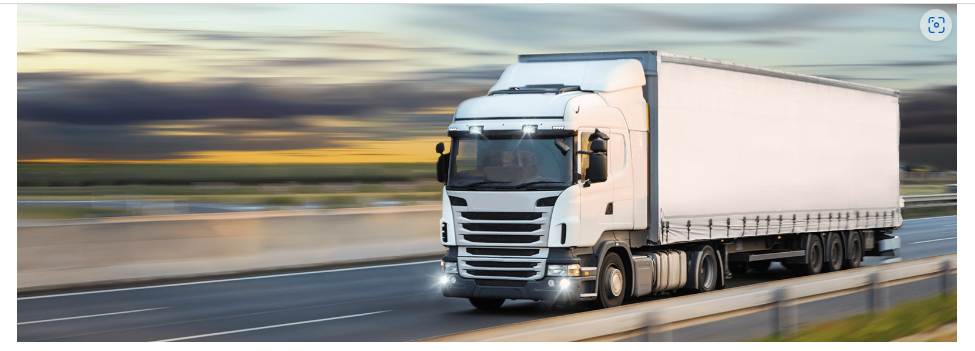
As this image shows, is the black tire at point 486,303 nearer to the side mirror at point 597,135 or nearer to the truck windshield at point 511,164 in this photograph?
the truck windshield at point 511,164

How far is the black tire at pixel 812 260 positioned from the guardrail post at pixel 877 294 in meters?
8.71

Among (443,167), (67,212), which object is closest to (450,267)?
(443,167)

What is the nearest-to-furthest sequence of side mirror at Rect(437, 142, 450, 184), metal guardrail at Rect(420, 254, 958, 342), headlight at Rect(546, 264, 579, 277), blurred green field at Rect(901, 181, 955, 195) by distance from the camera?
metal guardrail at Rect(420, 254, 958, 342) → headlight at Rect(546, 264, 579, 277) → side mirror at Rect(437, 142, 450, 184) → blurred green field at Rect(901, 181, 955, 195)

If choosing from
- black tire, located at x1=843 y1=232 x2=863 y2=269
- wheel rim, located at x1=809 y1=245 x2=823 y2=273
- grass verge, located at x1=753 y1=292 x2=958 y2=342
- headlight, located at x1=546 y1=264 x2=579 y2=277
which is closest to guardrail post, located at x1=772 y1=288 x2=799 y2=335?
grass verge, located at x1=753 y1=292 x2=958 y2=342

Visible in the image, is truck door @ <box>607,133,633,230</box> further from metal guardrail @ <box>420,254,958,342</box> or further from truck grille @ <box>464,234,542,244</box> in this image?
metal guardrail @ <box>420,254,958,342</box>

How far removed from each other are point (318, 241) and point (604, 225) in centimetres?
914

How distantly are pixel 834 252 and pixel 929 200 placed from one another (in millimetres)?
34828

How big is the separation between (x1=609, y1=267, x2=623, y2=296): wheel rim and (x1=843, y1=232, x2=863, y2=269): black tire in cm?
862

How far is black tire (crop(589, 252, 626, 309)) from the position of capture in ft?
44.0

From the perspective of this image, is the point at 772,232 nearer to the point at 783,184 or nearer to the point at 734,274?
the point at 783,184

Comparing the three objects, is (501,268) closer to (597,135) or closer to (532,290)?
(532,290)

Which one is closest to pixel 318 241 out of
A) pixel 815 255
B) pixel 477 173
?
pixel 477 173

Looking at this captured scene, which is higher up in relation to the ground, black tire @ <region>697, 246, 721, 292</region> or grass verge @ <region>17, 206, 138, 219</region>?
grass verge @ <region>17, 206, 138, 219</region>

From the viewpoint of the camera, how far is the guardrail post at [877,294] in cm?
999
